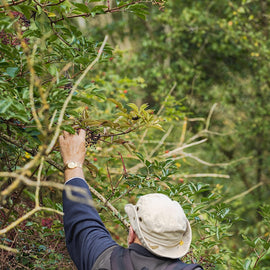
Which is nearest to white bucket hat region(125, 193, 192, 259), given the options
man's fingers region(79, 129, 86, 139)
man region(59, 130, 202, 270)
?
man region(59, 130, 202, 270)

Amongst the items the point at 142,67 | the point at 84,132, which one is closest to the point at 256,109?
the point at 142,67

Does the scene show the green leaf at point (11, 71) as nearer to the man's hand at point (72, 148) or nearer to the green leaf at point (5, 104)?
the green leaf at point (5, 104)

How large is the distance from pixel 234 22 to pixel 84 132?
592 centimetres

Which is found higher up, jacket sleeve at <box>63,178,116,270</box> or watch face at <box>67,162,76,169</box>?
watch face at <box>67,162,76,169</box>

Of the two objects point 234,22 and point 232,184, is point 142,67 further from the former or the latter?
point 232,184

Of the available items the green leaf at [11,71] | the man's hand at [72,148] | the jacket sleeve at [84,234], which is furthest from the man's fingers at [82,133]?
the green leaf at [11,71]

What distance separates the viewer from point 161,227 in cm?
144

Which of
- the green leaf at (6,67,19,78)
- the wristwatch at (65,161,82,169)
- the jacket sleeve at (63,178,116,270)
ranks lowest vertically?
the jacket sleeve at (63,178,116,270)

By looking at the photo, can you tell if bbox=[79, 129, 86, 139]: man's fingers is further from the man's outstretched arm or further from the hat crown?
the hat crown

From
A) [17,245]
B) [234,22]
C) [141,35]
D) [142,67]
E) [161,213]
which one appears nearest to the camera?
[161,213]

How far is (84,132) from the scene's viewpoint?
186 centimetres

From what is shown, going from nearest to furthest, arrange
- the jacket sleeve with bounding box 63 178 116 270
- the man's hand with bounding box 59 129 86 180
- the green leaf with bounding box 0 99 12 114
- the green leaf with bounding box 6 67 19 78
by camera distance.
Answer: the green leaf with bounding box 0 99 12 114 → the jacket sleeve with bounding box 63 178 116 270 → the green leaf with bounding box 6 67 19 78 → the man's hand with bounding box 59 129 86 180

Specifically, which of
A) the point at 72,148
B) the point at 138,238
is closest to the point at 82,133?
the point at 72,148

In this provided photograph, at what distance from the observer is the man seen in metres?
1.44
